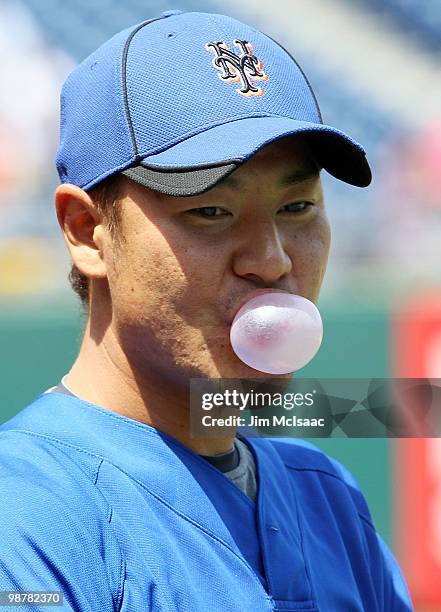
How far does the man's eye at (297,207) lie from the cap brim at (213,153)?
0.26 ft

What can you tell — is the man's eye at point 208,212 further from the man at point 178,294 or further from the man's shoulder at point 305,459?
the man's shoulder at point 305,459

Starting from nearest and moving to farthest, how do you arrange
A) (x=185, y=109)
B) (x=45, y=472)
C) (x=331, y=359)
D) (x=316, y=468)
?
(x=45, y=472) → (x=185, y=109) → (x=316, y=468) → (x=331, y=359)

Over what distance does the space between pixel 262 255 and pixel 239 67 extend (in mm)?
236

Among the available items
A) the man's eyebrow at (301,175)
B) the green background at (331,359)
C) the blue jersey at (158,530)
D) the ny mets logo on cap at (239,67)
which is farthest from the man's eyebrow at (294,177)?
the green background at (331,359)

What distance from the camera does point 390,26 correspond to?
12.2 ft

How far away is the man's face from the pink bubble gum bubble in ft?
0.07

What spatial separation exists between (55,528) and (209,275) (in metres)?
0.32

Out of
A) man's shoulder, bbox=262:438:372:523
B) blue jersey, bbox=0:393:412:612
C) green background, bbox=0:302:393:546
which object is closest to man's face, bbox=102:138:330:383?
blue jersey, bbox=0:393:412:612

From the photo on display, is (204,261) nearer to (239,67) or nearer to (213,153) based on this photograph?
(213,153)

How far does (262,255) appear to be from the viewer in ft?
3.31

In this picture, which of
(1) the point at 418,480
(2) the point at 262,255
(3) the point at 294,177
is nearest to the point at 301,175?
(3) the point at 294,177

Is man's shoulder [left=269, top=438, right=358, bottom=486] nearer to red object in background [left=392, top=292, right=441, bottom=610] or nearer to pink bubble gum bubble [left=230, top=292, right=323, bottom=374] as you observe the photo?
pink bubble gum bubble [left=230, top=292, right=323, bottom=374]

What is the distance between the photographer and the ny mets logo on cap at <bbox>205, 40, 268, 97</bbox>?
1062mm

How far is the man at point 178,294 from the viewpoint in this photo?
94cm
